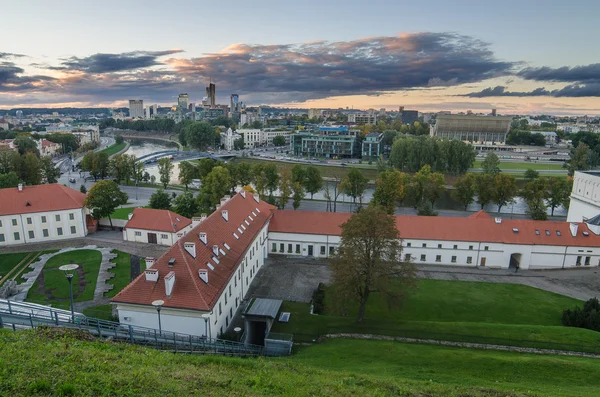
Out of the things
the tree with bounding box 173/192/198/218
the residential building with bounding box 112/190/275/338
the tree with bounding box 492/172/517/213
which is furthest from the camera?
the tree with bounding box 492/172/517/213

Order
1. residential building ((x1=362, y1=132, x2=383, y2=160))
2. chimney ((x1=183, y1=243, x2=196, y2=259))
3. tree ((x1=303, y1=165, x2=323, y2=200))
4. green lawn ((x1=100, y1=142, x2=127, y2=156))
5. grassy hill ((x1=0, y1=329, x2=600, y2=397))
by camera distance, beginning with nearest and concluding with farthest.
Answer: grassy hill ((x1=0, y1=329, x2=600, y2=397)) < chimney ((x1=183, y1=243, x2=196, y2=259)) < tree ((x1=303, y1=165, x2=323, y2=200)) < residential building ((x1=362, y1=132, x2=383, y2=160)) < green lawn ((x1=100, y1=142, x2=127, y2=156))

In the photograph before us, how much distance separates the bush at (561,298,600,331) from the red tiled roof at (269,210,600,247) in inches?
546

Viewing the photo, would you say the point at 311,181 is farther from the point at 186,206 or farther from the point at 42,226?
the point at 42,226

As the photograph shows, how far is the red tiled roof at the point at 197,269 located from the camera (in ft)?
82.4

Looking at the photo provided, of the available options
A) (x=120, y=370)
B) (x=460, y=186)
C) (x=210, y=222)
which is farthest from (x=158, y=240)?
(x=460, y=186)

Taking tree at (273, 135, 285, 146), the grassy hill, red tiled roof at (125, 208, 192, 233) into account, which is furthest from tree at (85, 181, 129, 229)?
tree at (273, 135, 285, 146)

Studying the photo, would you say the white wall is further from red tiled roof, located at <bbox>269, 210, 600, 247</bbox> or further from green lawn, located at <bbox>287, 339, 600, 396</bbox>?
green lawn, located at <bbox>287, 339, 600, 396</bbox>

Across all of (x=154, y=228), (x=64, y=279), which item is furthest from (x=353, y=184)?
(x=64, y=279)

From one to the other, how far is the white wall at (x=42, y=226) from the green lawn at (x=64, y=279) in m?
7.14

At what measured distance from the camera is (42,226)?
162ft

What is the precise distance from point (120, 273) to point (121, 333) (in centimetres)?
1926

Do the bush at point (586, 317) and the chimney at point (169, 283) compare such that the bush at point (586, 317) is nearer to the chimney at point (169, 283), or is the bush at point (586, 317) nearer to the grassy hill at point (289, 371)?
the grassy hill at point (289, 371)

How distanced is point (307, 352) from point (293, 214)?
25.1m

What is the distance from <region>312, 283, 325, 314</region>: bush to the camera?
32.8m
